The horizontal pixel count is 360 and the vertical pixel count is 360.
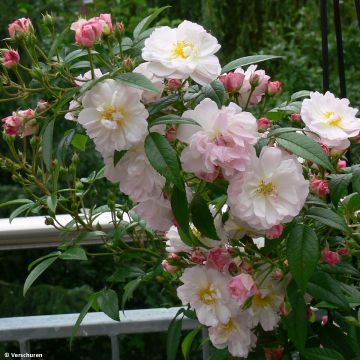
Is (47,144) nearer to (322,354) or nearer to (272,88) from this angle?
(272,88)

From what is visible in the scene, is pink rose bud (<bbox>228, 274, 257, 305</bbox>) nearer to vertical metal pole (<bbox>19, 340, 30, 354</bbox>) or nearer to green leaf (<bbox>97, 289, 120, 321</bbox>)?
A: green leaf (<bbox>97, 289, 120, 321</bbox>)

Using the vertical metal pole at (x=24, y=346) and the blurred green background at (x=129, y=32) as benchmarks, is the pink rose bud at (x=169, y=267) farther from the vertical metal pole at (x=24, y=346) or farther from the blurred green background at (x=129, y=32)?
the blurred green background at (x=129, y=32)

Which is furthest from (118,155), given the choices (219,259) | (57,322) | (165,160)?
(57,322)

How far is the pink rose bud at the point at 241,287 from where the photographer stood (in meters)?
0.84

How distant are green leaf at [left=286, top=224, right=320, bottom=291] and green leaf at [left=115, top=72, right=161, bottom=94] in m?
0.21

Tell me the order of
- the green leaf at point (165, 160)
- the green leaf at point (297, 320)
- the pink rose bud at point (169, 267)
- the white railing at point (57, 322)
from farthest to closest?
1. the white railing at point (57, 322)
2. the pink rose bud at point (169, 267)
3. the green leaf at point (297, 320)
4. the green leaf at point (165, 160)

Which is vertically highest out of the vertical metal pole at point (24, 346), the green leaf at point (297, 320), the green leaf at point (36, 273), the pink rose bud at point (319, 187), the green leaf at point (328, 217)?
Answer: the pink rose bud at point (319, 187)

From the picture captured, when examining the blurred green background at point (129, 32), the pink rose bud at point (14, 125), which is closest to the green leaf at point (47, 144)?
the pink rose bud at point (14, 125)

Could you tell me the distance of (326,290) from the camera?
2.85 ft

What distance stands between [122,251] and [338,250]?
0.98 ft

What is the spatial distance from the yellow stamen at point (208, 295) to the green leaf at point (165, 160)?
16 cm

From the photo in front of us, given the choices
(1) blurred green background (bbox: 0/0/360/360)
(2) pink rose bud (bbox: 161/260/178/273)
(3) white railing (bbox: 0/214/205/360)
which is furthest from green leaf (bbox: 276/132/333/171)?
(1) blurred green background (bbox: 0/0/360/360)

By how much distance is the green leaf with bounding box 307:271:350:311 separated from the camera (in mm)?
857

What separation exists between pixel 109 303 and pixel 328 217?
33cm
